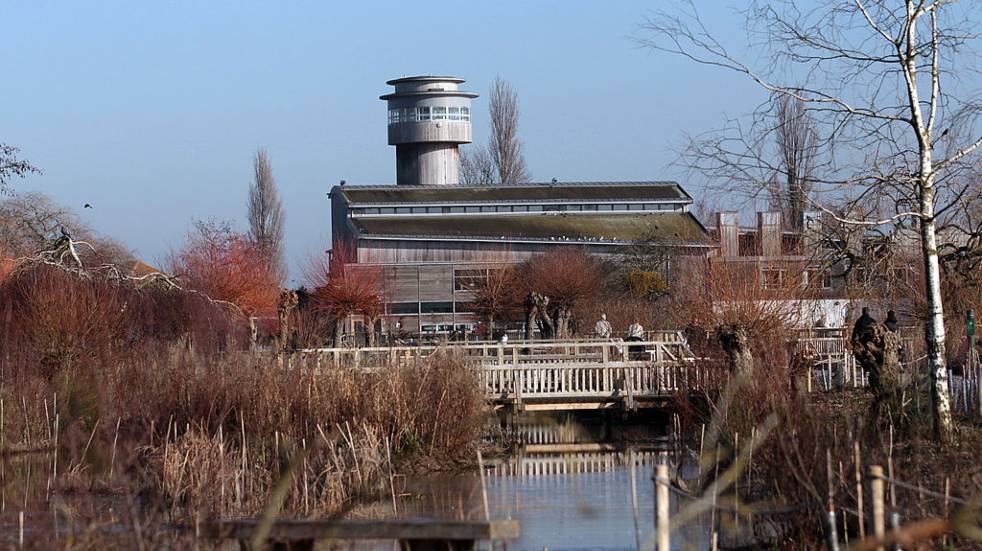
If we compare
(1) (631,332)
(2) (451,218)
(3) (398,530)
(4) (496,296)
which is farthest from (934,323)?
(2) (451,218)

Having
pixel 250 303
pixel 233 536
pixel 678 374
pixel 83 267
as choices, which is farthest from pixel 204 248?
pixel 233 536

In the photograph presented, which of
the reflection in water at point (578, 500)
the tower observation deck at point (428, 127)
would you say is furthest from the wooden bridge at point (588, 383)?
the tower observation deck at point (428, 127)

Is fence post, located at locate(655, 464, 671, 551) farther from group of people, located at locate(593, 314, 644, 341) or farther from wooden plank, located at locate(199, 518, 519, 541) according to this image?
group of people, located at locate(593, 314, 644, 341)

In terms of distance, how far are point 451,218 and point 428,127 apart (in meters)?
9.16

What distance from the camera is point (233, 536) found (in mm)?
8961

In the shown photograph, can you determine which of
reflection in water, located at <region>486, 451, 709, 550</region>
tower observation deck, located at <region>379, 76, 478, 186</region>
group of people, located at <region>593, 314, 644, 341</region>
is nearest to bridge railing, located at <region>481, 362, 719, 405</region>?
reflection in water, located at <region>486, 451, 709, 550</region>

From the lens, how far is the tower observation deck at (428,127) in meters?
71.9

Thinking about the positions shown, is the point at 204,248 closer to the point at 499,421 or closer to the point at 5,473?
the point at 499,421

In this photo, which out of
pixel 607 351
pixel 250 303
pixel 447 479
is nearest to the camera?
pixel 447 479

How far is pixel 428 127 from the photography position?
7169cm

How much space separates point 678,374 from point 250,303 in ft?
105

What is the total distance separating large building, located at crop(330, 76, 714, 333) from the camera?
59.3m

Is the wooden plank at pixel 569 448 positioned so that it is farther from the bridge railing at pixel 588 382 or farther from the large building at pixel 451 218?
the large building at pixel 451 218

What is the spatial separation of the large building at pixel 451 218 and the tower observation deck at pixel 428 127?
5 centimetres
